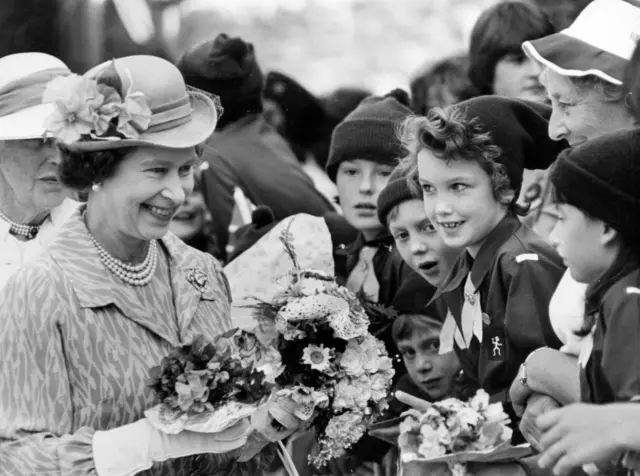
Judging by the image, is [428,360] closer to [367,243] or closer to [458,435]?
[367,243]

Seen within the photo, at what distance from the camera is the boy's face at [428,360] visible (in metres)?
4.78

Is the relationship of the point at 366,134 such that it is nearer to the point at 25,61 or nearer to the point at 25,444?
the point at 25,61

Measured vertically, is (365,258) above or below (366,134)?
below

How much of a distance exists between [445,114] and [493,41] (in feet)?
4.97

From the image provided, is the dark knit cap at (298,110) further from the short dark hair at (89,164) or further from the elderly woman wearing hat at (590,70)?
the short dark hair at (89,164)

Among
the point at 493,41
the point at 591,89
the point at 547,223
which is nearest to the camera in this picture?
the point at 591,89

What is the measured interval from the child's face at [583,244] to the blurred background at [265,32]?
10.7 feet

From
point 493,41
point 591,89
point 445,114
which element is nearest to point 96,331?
point 445,114

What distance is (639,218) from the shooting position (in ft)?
9.91

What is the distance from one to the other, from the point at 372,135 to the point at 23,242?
4.51ft

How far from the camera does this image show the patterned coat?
3576 mm

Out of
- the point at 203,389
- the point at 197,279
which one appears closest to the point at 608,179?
the point at 203,389

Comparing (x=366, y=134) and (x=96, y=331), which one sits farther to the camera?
(x=366, y=134)

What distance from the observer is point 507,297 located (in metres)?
4.09
